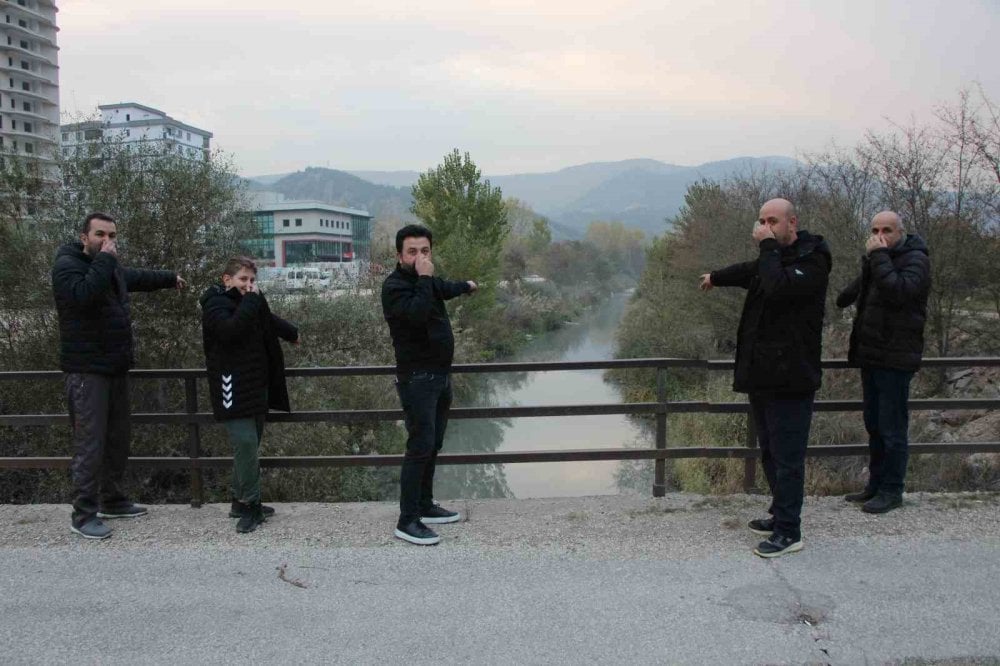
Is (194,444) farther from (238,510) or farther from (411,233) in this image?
(411,233)

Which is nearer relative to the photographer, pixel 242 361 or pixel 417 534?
pixel 417 534

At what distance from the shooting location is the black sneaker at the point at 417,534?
439 cm

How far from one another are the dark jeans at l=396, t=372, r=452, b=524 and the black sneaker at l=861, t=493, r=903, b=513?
9.05ft

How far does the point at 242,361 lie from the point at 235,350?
3.1 inches

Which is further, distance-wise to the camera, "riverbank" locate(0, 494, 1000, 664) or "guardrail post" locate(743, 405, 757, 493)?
"guardrail post" locate(743, 405, 757, 493)

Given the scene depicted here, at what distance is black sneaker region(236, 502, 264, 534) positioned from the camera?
15.2 feet

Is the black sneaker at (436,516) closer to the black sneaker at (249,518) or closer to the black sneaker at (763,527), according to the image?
the black sneaker at (249,518)

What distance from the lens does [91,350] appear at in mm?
4551

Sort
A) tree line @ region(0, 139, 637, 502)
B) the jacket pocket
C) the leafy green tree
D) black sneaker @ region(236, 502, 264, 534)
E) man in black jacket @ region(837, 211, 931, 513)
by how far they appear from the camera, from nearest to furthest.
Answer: the jacket pocket < man in black jacket @ region(837, 211, 931, 513) < black sneaker @ region(236, 502, 264, 534) < tree line @ region(0, 139, 637, 502) < the leafy green tree

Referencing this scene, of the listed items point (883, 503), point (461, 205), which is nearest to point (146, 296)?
point (883, 503)

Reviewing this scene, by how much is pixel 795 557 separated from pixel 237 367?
3370mm

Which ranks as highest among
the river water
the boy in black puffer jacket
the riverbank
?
the boy in black puffer jacket

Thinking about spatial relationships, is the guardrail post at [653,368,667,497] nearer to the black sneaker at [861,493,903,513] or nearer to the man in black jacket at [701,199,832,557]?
the man in black jacket at [701,199,832,557]

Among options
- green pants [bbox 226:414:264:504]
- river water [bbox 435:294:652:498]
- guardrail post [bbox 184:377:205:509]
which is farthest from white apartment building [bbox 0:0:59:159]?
green pants [bbox 226:414:264:504]
